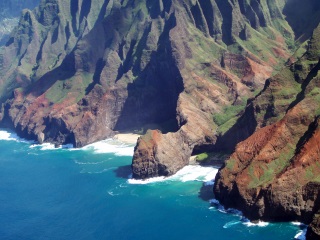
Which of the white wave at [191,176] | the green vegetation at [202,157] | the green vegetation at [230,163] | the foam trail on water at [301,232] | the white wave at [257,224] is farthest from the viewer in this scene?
the green vegetation at [202,157]

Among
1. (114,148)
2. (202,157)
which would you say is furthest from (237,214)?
(114,148)

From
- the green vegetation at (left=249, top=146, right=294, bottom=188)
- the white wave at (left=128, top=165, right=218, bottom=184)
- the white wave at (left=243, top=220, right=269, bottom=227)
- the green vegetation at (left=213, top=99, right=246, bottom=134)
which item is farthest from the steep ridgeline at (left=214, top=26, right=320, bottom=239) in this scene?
the green vegetation at (left=213, top=99, right=246, bottom=134)

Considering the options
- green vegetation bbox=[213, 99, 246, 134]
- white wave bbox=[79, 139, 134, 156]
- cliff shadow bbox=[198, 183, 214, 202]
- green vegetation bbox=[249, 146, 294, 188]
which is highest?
green vegetation bbox=[213, 99, 246, 134]

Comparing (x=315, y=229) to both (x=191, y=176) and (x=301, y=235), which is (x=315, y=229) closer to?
(x=301, y=235)

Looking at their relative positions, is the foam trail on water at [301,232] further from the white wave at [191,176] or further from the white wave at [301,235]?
the white wave at [191,176]

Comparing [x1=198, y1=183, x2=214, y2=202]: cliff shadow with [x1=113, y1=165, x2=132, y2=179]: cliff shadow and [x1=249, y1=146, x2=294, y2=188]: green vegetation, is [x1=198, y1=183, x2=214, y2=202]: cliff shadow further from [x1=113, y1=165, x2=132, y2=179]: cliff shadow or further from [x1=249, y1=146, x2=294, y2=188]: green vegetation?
[x1=113, y1=165, x2=132, y2=179]: cliff shadow

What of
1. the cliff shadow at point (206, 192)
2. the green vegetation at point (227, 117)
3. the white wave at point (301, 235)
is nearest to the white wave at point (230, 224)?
the white wave at point (301, 235)

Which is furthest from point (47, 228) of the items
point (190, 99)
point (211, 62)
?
point (211, 62)

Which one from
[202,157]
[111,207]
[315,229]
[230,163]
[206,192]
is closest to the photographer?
[315,229]
